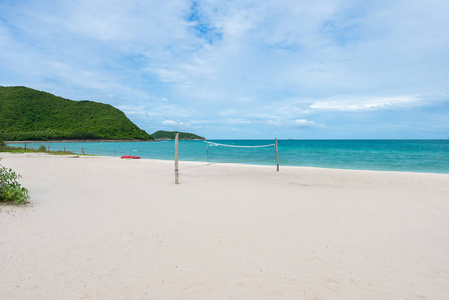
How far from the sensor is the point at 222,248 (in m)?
4.03

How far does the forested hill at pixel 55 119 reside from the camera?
91.8 meters

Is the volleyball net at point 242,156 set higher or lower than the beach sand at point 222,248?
higher

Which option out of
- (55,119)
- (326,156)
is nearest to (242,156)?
(326,156)

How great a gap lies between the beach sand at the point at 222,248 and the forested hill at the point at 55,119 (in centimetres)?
9950

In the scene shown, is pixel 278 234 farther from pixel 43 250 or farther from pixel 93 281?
pixel 43 250

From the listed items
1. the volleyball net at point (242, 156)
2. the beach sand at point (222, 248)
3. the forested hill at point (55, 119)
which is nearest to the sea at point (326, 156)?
the volleyball net at point (242, 156)

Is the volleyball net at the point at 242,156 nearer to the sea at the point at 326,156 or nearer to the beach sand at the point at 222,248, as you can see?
the sea at the point at 326,156

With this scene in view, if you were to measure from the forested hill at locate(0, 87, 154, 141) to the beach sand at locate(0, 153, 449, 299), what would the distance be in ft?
326

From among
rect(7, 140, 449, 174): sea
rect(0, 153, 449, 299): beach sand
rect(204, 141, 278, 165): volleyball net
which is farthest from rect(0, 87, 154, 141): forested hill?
rect(0, 153, 449, 299): beach sand

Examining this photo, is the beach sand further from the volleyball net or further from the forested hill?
the forested hill

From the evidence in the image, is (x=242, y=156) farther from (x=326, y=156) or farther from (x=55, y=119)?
(x=55, y=119)

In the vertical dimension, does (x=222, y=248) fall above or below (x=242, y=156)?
below

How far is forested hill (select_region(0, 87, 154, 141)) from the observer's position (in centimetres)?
9181

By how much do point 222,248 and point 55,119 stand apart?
126823mm
